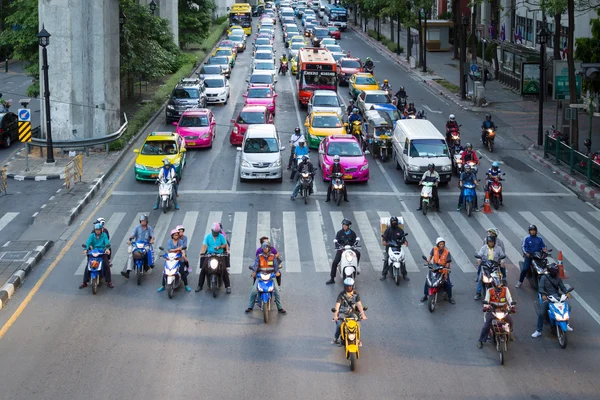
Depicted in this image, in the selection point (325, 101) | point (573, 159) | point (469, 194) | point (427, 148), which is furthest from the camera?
point (325, 101)

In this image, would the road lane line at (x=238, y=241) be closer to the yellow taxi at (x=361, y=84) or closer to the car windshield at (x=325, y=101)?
the car windshield at (x=325, y=101)

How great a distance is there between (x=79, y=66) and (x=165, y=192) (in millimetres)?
11030

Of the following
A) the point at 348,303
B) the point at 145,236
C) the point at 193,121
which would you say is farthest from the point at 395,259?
the point at 193,121

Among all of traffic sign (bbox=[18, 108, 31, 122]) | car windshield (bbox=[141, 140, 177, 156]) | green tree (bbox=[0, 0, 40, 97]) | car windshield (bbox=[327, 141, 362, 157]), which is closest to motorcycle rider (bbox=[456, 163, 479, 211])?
car windshield (bbox=[327, 141, 362, 157])

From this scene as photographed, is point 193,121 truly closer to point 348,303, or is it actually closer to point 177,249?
point 177,249

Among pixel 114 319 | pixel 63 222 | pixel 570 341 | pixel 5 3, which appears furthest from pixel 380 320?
pixel 5 3

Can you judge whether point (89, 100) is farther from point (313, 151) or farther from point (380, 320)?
point (380, 320)

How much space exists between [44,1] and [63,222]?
12.4 m

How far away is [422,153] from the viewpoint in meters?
29.6

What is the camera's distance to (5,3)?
7712 centimetres

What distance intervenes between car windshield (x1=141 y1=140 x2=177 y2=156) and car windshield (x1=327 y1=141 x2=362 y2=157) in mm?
5470

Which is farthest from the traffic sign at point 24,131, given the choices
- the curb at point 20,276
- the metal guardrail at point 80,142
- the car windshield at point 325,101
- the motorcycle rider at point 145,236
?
the motorcycle rider at point 145,236

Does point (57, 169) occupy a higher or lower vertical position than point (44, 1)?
lower

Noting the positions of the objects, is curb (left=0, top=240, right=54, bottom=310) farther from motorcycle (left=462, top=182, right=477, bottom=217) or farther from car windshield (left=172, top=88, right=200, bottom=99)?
car windshield (left=172, top=88, right=200, bottom=99)
